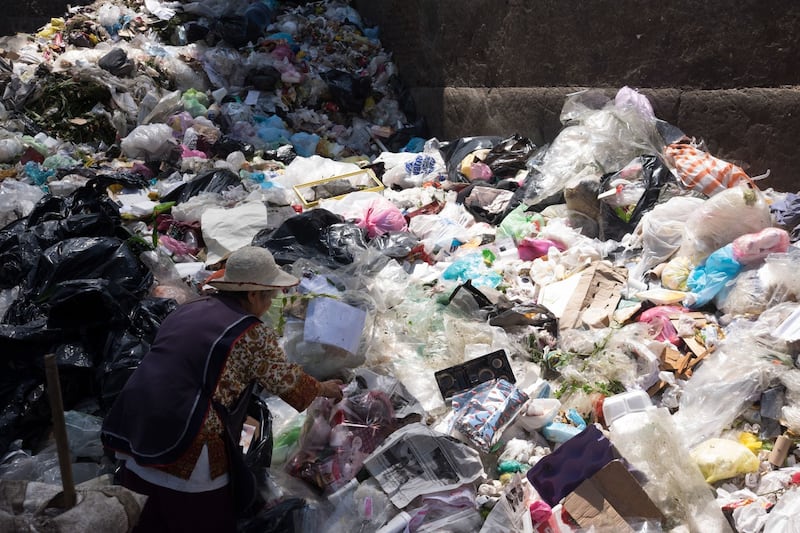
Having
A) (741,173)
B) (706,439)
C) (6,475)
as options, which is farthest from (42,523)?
(741,173)

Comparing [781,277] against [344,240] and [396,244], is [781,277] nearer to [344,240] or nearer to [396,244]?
[396,244]

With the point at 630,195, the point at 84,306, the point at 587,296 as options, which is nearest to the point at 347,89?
the point at 630,195

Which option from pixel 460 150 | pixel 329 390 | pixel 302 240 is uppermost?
pixel 329 390

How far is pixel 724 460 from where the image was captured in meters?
2.86

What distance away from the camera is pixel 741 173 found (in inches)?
179

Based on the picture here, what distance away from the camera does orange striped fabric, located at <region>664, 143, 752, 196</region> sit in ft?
14.9

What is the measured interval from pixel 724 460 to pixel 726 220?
1617mm

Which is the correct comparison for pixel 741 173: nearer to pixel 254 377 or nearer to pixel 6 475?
pixel 254 377

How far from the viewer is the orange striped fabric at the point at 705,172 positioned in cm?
455

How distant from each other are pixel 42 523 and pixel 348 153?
635cm

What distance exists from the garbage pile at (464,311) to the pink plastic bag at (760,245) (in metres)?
0.01

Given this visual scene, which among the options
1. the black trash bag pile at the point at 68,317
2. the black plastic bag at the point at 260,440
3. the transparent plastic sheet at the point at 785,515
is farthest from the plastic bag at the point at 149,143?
the transparent plastic sheet at the point at 785,515

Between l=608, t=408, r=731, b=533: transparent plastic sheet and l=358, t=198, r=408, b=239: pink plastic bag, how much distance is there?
8.72ft

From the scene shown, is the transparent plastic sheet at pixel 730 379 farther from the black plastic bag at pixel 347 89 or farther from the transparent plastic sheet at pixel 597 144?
the black plastic bag at pixel 347 89
